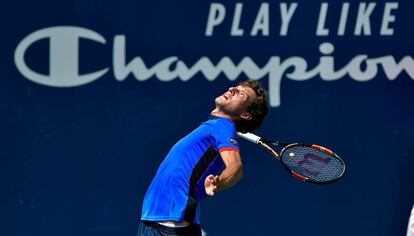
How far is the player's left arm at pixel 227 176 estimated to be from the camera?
15.2 feet

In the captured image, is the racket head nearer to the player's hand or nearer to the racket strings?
the racket strings

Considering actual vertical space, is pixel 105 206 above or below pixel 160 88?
below

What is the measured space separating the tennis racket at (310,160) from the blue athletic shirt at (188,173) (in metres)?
0.30

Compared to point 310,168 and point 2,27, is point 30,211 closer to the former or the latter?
point 2,27

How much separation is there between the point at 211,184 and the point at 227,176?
0.41 feet

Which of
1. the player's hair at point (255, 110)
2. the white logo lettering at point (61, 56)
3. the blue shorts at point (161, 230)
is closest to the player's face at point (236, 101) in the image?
the player's hair at point (255, 110)

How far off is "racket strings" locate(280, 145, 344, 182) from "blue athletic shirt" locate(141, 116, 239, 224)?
16.9 inches

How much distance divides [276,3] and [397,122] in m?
1.14

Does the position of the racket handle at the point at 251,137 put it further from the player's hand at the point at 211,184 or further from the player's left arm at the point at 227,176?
the player's hand at the point at 211,184

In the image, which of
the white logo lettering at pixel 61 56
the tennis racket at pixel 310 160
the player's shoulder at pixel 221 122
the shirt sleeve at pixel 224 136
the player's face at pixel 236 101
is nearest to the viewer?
the shirt sleeve at pixel 224 136

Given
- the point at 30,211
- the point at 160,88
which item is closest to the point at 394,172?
the point at 160,88

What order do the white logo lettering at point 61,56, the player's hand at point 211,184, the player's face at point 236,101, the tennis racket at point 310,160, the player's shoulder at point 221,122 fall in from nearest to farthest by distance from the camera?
the player's hand at point 211,184
the player's shoulder at point 221,122
the player's face at point 236,101
the tennis racket at point 310,160
the white logo lettering at point 61,56

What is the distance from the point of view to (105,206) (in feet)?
22.5

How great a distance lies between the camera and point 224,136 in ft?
16.3
